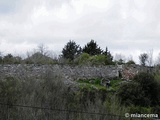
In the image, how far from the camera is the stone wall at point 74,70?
73.1ft

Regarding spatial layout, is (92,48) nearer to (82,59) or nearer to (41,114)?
(82,59)

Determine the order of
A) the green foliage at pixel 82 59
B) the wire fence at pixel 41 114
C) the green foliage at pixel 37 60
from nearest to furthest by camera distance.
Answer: the wire fence at pixel 41 114 < the green foliage at pixel 37 60 < the green foliage at pixel 82 59

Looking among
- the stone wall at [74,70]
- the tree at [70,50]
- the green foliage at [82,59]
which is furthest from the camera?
the tree at [70,50]

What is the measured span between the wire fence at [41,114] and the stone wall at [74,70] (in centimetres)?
773

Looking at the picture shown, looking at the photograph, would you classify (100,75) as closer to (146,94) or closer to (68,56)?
(146,94)

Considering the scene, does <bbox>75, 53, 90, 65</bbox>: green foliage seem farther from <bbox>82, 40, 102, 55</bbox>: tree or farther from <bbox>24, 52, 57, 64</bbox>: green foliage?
<bbox>82, 40, 102, 55</bbox>: tree

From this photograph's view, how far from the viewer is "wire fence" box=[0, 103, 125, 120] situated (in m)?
12.6

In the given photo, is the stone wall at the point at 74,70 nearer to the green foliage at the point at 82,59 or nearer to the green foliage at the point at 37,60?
the green foliage at the point at 37,60

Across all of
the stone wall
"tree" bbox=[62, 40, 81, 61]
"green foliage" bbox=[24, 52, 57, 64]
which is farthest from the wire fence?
"tree" bbox=[62, 40, 81, 61]

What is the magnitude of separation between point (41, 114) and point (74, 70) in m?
13.2

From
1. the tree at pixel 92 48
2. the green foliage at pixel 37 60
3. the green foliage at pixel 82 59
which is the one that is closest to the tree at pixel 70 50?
the tree at pixel 92 48

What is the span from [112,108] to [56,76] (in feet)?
19.5

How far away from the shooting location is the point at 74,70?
86.0 feet

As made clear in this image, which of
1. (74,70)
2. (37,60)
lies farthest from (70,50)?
(74,70)
